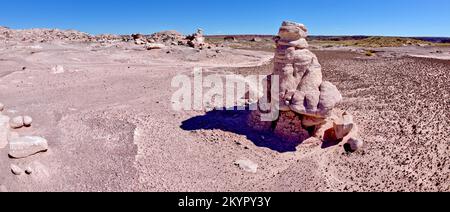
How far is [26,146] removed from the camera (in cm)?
809

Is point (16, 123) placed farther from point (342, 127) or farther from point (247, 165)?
point (342, 127)

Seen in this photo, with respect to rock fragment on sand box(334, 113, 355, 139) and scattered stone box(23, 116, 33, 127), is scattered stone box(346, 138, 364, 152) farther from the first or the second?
scattered stone box(23, 116, 33, 127)

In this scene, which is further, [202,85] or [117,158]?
[202,85]

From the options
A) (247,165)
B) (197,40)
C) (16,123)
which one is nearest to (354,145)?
(247,165)

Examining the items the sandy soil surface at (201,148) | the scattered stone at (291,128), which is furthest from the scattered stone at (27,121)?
the scattered stone at (291,128)

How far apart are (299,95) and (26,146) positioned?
22.1ft

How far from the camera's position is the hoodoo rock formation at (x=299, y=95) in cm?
917

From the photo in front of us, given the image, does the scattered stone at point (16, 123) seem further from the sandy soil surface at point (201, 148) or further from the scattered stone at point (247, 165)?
the scattered stone at point (247, 165)

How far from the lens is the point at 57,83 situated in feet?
53.9

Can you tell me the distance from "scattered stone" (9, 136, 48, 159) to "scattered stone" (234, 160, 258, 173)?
466cm

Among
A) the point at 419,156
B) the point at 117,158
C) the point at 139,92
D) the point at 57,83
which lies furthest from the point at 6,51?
Result: the point at 419,156

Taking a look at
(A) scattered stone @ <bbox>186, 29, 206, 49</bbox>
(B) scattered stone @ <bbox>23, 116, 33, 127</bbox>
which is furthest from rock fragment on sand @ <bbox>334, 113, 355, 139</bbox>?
(A) scattered stone @ <bbox>186, 29, 206, 49</bbox>
